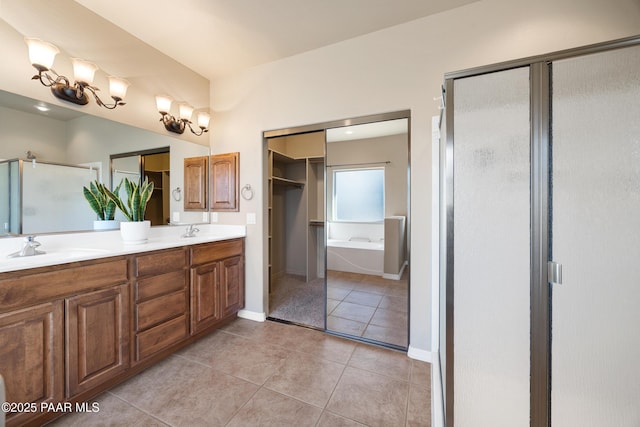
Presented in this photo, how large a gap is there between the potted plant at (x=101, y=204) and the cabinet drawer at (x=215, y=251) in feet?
2.17

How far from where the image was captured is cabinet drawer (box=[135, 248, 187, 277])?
1693 millimetres

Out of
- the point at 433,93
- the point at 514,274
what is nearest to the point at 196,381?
the point at 514,274

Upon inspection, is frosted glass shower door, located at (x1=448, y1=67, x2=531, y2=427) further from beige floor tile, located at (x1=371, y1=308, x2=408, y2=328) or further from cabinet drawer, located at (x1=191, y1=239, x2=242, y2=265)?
cabinet drawer, located at (x1=191, y1=239, x2=242, y2=265)

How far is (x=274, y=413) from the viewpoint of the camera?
4.60 ft

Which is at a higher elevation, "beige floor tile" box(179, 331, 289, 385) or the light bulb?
the light bulb

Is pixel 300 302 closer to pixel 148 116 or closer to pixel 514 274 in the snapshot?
pixel 514 274

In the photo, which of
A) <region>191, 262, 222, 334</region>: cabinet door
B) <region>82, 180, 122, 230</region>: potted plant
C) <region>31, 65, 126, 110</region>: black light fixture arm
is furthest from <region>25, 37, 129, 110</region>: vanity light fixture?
<region>191, 262, 222, 334</region>: cabinet door

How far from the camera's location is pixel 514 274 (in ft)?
3.44

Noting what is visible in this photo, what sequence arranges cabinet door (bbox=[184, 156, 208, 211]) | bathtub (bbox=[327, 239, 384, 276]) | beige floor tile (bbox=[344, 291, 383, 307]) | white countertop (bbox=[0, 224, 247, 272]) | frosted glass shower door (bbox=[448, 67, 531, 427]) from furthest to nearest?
bathtub (bbox=[327, 239, 384, 276])
beige floor tile (bbox=[344, 291, 383, 307])
cabinet door (bbox=[184, 156, 208, 211])
white countertop (bbox=[0, 224, 247, 272])
frosted glass shower door (bbox=[448, 67, 531, 427])

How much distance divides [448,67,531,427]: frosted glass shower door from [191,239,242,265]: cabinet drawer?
6.69 feet

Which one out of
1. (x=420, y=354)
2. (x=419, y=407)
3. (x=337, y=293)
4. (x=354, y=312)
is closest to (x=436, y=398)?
(x=419, y=407)

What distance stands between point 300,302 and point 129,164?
7.79 feet

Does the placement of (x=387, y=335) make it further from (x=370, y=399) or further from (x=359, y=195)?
(x=359, y=195)

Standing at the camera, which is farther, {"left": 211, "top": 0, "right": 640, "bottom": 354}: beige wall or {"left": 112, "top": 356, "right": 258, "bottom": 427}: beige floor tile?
{"left": 211, "top": 0, "right": 640, "bottom": 354}: beige wall
